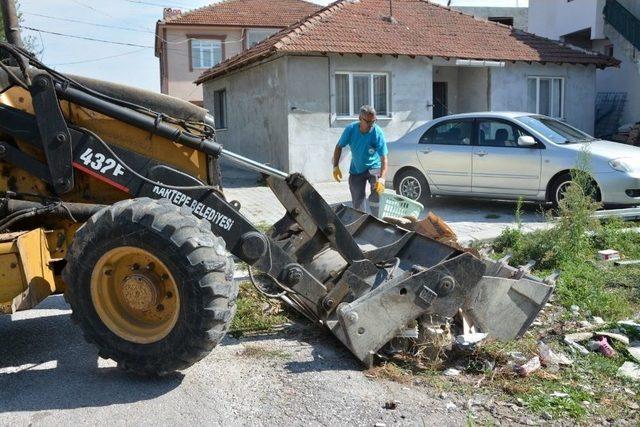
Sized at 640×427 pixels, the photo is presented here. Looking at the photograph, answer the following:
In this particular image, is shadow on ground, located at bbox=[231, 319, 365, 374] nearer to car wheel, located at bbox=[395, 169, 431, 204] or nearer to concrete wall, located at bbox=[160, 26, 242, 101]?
car wheel, located at bbox=[395, 169, 431, 204]

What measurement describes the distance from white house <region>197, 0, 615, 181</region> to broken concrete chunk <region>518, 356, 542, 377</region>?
13.2m

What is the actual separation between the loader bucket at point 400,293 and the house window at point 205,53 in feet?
107

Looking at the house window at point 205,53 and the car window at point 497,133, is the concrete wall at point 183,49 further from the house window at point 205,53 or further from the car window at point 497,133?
the car window at point 497,133

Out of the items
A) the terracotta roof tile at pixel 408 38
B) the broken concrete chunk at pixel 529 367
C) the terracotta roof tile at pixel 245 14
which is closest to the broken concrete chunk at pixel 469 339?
the broken concrete chunk at pixel 529 367

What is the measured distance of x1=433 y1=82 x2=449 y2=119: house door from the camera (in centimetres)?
2170

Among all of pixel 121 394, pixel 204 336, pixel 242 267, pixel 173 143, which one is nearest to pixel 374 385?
pixel 204 336

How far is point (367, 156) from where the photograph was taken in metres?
8.50

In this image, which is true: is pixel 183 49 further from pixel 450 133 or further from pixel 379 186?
pixel 379 186

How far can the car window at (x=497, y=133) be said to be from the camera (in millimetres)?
11523

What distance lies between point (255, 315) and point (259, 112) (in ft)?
46.3

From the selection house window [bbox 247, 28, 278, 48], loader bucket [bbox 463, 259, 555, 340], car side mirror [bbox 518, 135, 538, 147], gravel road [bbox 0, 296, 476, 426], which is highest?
house window [bbox 247, 28, 278, 48]

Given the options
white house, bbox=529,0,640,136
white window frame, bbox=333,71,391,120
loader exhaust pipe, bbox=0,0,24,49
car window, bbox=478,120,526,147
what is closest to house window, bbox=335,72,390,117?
white window frame, bbox=333,71,391,120

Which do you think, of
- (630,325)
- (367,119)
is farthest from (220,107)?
(630,325)

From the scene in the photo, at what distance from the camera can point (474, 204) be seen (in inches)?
509
